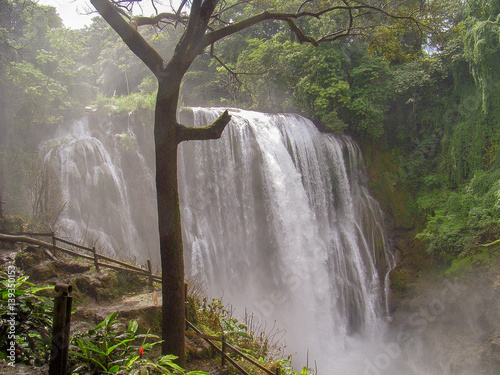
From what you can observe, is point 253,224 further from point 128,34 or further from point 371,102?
point 128,34

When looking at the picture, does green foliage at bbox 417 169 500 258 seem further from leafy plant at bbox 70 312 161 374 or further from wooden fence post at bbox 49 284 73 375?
wooden fence post at bbox 49 284 73 375

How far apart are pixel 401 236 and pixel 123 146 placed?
40.7ft

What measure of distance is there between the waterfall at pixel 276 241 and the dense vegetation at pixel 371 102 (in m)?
2.80

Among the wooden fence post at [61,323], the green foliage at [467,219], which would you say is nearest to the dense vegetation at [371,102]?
the green foliage at [467,219]

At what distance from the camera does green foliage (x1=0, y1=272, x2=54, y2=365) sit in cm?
247

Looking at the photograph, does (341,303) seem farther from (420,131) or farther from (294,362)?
(420,131)

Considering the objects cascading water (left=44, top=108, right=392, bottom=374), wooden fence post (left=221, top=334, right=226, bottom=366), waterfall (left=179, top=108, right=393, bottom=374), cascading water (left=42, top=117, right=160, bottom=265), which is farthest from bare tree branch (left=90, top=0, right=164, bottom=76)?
waterfall (left=179, top=108, right=393, bottom=374)

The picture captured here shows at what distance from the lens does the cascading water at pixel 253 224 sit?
1171 cm

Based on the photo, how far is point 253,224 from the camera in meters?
13.1

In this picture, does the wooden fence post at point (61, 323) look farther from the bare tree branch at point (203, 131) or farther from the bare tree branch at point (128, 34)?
the bare tree branch at point (128, 34)

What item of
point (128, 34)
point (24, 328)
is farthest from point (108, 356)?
point (128, 34)

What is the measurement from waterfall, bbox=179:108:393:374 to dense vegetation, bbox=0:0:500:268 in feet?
9.20

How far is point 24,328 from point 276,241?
10.7m

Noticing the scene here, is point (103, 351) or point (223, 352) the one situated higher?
point (103, 351)
